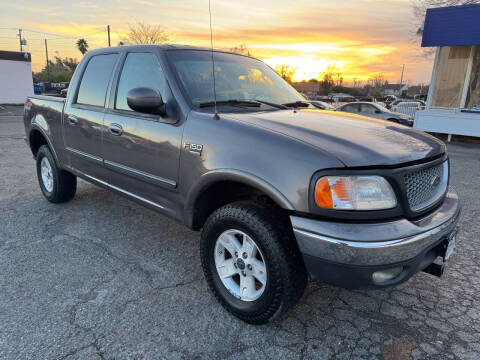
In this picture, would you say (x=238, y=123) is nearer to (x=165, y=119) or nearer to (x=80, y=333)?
(x=165, y=119)

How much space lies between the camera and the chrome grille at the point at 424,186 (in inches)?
83.0

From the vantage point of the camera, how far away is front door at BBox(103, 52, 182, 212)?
275 cm

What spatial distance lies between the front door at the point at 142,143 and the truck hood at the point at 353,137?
648 millimetres

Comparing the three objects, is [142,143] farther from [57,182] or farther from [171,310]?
[57,182]

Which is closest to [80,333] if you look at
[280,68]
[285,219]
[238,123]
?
[285,219]

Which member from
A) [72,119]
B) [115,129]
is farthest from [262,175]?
[72,119]

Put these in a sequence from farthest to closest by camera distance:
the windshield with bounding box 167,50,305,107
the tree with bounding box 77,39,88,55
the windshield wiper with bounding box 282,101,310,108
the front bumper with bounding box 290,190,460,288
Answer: the tree with bounding box 77,39,88,55 → the windshield wiper with bounding box 282,101,310,108 → the windshield with bounding box 167,50,305,107 → the front bumper with bounding box 290,190,460,288

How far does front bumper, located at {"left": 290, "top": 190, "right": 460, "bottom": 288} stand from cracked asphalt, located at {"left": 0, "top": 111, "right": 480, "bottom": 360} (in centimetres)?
59

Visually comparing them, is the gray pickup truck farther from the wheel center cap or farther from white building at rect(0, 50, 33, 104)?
white building at rect(0, 50, 33, 104)

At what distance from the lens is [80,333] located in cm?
230

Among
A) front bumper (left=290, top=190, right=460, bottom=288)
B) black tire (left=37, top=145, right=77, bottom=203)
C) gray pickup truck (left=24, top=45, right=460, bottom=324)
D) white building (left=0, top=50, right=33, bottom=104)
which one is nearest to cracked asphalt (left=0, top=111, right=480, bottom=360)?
gray pickup truck (left=24, top=45, right=460, bottom=324)

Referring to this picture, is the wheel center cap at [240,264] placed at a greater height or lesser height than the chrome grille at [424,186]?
lesser

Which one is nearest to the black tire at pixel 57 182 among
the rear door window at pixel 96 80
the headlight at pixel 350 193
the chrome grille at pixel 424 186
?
the rear door window at pixel 96 80

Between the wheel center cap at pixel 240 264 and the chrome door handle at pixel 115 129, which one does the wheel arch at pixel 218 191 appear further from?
the chrome door handle at pixel 115 129
